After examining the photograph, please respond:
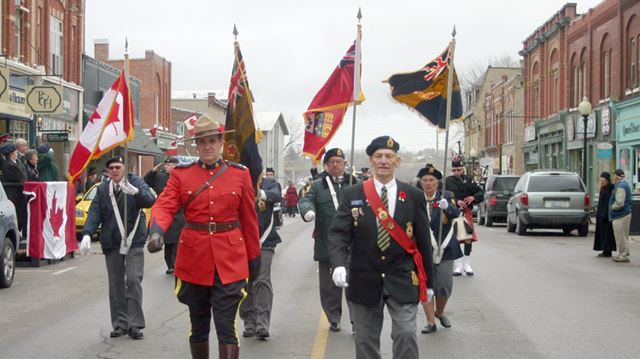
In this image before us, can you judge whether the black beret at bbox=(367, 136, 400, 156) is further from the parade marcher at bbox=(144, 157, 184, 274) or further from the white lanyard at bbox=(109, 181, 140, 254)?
the parade marcher at bbox=(144, 157, 184, 274)

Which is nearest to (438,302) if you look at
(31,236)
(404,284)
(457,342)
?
(457,342)

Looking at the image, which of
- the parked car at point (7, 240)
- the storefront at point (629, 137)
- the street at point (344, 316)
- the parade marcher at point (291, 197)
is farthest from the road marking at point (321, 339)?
the parade marcher at point (291, 197)

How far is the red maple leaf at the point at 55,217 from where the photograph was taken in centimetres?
1533

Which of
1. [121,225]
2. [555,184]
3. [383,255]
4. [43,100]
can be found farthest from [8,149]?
[555,184]

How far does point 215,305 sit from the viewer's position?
603 cm

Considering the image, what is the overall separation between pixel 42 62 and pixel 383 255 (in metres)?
28.0

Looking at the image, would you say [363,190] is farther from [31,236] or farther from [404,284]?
[31,236]

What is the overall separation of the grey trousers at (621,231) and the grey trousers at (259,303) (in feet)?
33.2

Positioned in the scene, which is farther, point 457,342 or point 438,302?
point 438,302

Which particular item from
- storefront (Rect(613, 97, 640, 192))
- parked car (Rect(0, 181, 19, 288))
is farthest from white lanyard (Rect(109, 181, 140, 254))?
storefront (Rect(613, 97, 640, 192))

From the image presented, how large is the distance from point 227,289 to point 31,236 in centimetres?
1019

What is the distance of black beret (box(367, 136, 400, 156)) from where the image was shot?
19.7 ft

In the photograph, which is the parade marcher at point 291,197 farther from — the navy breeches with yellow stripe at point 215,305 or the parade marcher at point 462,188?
the navy breeches with yellow stripe at point 215,305

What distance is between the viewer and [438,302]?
9008 millimetres
